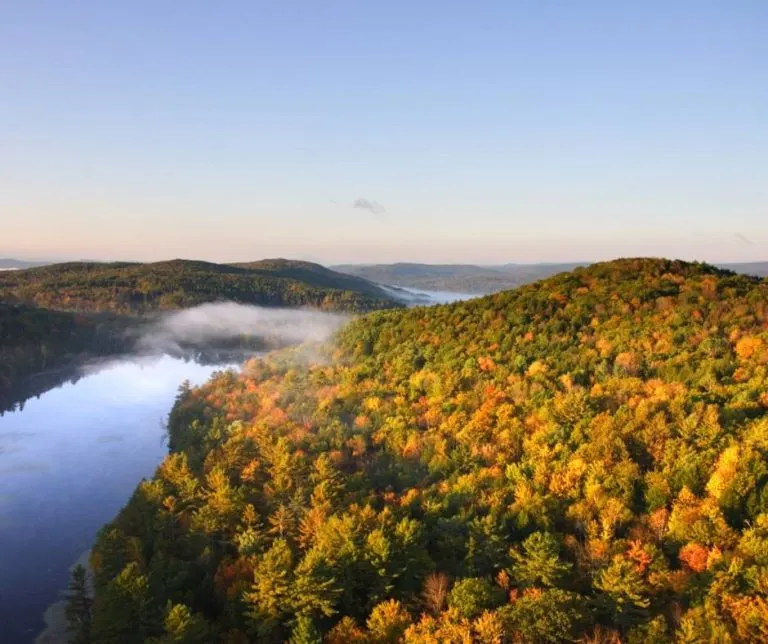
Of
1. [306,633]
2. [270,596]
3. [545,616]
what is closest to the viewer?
[545,616]

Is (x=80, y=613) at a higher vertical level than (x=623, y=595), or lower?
lower

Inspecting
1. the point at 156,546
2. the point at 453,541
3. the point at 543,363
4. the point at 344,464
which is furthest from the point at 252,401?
the point at 453,541

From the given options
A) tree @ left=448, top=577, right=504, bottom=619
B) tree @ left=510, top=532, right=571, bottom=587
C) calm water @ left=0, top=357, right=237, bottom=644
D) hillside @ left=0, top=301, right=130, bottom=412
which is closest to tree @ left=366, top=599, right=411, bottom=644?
tree @ left=448, top=577, right=504, bottom=619

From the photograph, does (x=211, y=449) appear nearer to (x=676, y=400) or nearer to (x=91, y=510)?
(x=91, y=510)

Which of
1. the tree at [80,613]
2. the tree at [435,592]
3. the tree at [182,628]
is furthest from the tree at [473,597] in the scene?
the tree at [80,613]

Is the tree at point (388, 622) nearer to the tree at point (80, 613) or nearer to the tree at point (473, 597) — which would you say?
the tree at point (473, 597)

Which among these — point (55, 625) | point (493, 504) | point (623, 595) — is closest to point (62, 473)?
point (55, 625)

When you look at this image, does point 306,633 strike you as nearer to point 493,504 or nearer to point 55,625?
point 493,504

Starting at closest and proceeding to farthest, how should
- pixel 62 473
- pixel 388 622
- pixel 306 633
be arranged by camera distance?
pixel 306 633
pixel 388 622
pixel 62 473
